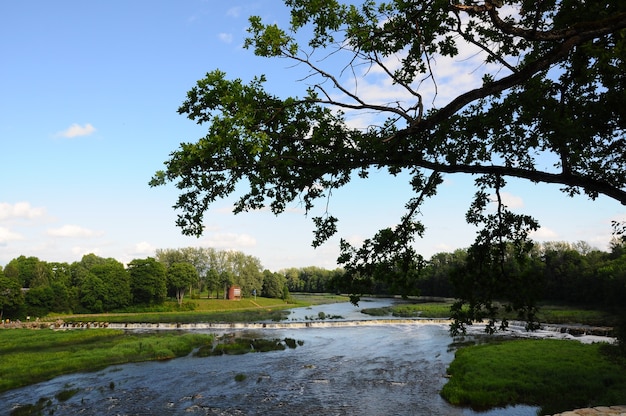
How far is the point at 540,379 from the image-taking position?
2569 cm

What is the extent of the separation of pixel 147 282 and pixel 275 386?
75.8 m

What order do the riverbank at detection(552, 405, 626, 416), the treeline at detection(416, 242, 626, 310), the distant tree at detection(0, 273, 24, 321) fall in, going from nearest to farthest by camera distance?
the riverbank at detection(552, 405, 626, 416) < the treeline at detection(416, 242, 626, 310) < the distant tree at detection(0, 273, 24, 321)

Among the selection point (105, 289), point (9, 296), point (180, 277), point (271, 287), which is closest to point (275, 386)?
point (9, 296)

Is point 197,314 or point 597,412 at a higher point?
point 597,412

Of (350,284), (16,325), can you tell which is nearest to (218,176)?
(350,284)

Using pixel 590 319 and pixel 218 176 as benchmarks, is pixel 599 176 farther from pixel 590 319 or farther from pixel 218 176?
pixel 590 319

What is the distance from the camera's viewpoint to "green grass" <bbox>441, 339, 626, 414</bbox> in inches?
875

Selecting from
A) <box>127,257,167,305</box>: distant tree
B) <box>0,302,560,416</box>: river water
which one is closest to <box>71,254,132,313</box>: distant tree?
<box>127,257,167,305</box>: distant tree

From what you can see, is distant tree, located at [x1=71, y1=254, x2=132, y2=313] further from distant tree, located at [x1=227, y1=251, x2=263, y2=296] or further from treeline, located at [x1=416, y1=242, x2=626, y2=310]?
treeline, located at [x1=416, y1=242, x2=626, y2=310]

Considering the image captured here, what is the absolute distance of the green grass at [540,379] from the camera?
22.2 metres

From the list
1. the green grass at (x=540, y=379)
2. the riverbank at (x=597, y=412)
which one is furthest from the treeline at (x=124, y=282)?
the riverbank at (x=597, y=412)

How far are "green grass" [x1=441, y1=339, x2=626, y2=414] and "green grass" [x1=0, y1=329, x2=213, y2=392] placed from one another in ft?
84.6

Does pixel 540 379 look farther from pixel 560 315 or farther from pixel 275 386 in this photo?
pixel 560 315

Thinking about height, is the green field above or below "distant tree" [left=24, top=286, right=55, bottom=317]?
below
